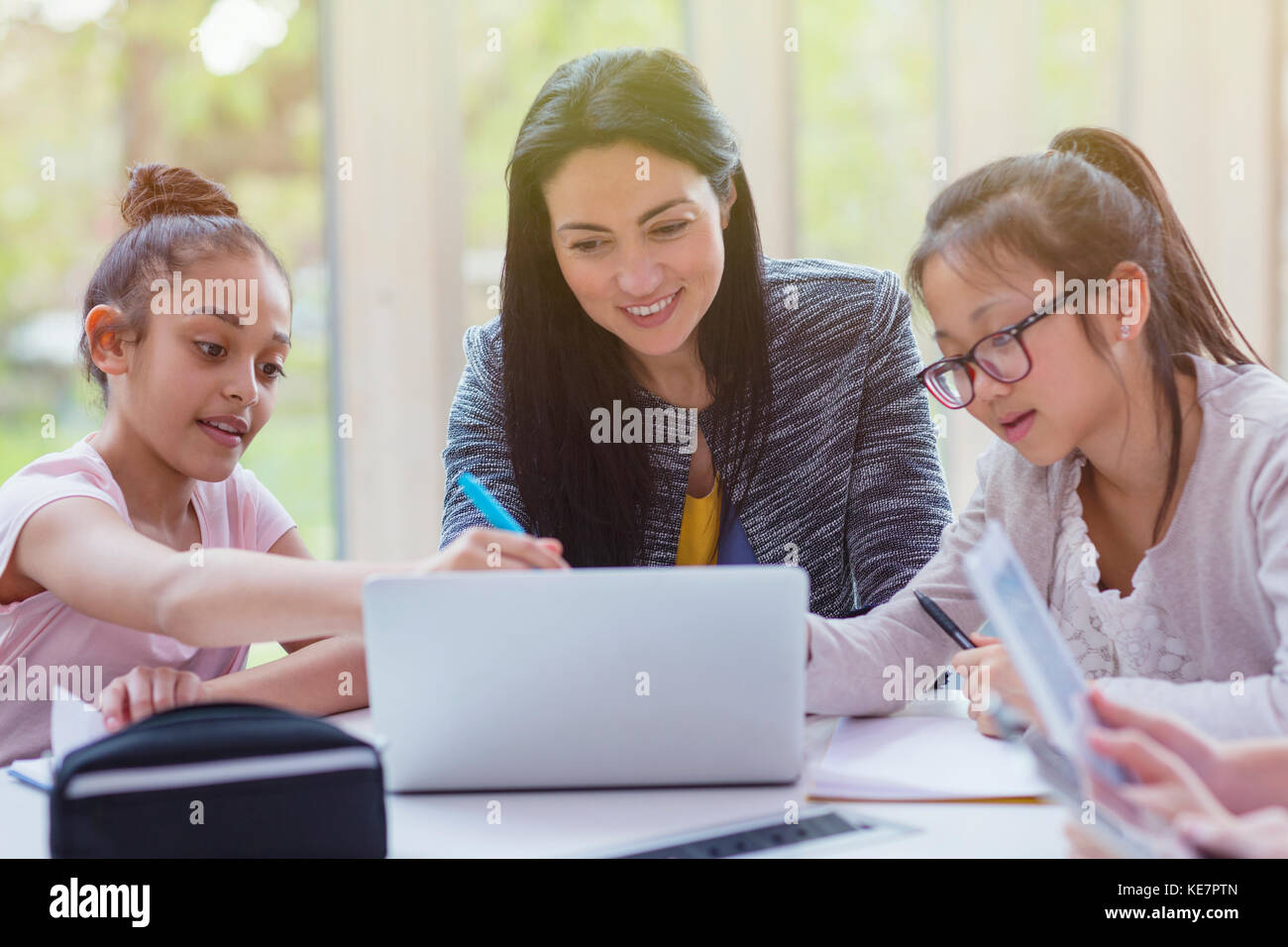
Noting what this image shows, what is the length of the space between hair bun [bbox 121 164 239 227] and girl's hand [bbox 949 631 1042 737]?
3.60ft

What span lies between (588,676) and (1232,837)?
44 cm

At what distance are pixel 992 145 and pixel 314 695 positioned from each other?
247cm

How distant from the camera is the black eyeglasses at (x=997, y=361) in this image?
1168 millimetres

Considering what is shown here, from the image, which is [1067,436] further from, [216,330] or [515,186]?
[216,330]

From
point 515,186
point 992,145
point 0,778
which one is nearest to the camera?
point 0,778

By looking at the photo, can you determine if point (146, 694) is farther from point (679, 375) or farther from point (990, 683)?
point (679, 375)

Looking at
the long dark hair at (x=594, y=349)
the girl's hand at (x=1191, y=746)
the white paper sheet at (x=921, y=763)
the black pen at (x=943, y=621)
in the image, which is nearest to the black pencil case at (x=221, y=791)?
the white paper sheet at (x=921, y=763)

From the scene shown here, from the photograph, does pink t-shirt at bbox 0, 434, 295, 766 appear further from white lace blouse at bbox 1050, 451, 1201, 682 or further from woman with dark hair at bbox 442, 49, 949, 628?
white lace blouse at bbox 1050, 451, 1201, 682

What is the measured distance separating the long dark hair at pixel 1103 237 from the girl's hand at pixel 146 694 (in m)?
0.85

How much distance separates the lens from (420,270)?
277 cm

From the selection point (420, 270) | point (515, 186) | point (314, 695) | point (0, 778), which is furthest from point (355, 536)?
point (0, 778)

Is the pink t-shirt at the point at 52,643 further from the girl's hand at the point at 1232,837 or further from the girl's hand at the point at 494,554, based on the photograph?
the girl's hand at the point at 1232,837

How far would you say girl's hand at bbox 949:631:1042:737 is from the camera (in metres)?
1.01

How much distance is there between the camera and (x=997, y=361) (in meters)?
1.18
